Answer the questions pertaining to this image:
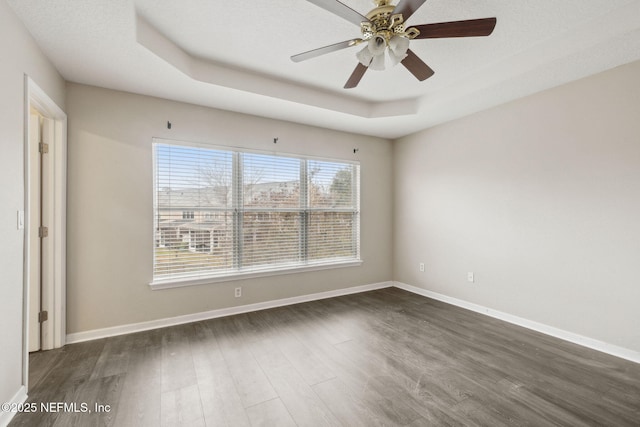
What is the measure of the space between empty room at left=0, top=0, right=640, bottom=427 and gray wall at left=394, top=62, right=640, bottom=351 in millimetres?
20

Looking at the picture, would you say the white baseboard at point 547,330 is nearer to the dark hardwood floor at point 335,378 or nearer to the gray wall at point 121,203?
the dark hardwood floor at point 335,378

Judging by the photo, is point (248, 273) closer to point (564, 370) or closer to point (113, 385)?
point (113, 385)

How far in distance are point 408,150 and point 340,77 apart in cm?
207

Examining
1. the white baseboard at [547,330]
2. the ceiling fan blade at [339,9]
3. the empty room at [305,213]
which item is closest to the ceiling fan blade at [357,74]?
the empty room at [305,213]

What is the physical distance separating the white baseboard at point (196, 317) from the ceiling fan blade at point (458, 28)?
3.36 m

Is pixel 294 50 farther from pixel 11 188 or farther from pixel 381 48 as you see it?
pixel 11 188

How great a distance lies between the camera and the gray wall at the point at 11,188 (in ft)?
5.60

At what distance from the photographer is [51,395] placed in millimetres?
1976

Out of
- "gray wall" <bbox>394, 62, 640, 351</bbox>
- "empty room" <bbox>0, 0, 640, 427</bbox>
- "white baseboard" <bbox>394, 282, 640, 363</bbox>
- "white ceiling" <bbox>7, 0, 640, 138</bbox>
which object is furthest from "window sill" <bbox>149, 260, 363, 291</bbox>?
"white ceiling" <bbox>7, 0, 640, 138</bbox>

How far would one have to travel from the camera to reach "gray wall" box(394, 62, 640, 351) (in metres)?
2.54

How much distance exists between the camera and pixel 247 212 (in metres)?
3.68

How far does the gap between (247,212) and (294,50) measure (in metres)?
1.98

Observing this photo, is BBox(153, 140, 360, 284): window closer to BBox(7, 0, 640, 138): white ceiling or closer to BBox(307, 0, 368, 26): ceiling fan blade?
BBox(7, 0, 640, 138): white ceiling

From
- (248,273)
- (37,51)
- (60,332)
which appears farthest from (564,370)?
(37,51)
